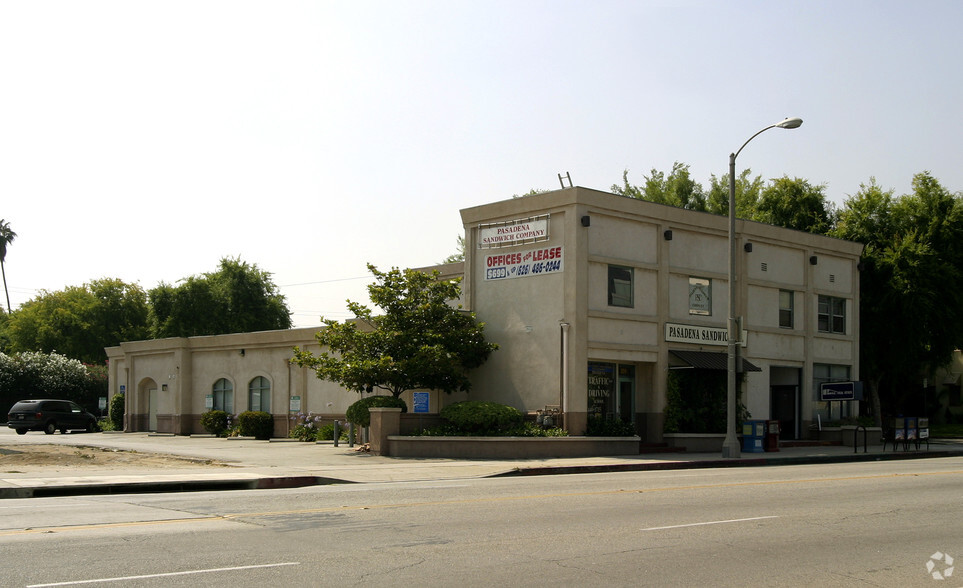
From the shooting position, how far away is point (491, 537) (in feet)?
37.2

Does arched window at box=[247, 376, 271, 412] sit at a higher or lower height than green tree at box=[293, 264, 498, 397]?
lower

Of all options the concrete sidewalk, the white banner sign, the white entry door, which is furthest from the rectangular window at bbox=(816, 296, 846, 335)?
the white entry door

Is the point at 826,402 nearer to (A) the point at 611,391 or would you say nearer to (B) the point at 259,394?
(A) the point at 611,391

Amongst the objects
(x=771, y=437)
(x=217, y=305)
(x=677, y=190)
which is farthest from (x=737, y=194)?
(x=217, y=305)

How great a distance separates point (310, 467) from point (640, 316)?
41.5 feet

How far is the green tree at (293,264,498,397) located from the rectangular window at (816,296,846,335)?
15.0m

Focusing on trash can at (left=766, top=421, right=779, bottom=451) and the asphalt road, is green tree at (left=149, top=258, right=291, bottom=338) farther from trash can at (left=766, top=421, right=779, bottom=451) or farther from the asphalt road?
the asphalt road

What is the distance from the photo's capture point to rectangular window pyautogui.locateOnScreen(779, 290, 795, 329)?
36.0 metres

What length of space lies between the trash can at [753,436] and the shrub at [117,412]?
33.9 metres

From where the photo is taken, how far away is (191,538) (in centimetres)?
1108

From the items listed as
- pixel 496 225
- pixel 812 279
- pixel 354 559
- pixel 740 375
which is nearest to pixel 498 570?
pixel 354 559

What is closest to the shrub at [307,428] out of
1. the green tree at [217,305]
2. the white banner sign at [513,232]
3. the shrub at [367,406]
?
the shrub at [367,406]

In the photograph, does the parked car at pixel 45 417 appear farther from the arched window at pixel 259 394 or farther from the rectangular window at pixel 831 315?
the rectangular window at pixel 831 315

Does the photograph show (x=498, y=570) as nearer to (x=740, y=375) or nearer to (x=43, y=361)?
(x=740, y=375)
